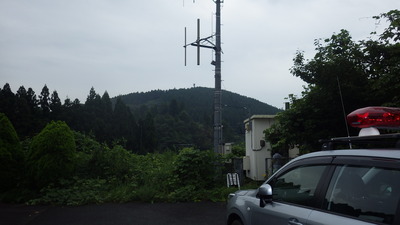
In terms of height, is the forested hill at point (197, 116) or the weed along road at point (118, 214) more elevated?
the forested hill at point (197, 116)

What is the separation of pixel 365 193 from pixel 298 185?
92 centimetres

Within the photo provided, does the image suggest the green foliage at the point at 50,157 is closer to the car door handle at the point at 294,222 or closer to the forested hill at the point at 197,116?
the car door handle at the point at 294,222

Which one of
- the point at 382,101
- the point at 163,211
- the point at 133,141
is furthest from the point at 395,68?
the point at 133,141

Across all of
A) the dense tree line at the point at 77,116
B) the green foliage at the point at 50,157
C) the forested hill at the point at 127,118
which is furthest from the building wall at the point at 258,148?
the dense tree line at the point at 77,116

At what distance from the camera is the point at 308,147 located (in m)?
10.4

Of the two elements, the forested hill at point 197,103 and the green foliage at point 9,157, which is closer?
the green foliage at point 9,157

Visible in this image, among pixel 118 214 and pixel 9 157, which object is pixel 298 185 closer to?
pixel 118 214

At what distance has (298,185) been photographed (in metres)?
3.52

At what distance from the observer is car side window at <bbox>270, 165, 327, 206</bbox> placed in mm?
3176

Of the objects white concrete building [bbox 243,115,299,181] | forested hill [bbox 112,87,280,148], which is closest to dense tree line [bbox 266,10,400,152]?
white concrete building [bbox 243,115,299,181]

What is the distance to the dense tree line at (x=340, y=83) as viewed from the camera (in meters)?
8.83

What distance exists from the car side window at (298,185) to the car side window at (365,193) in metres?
0.26

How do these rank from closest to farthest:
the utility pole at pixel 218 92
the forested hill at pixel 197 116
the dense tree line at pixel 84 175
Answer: the dense tree line at pixel 84 175, the utility pole at pixel 218 92, the forested hill at pixel 197 116

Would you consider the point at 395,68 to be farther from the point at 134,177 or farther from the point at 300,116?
the point at 134,177
